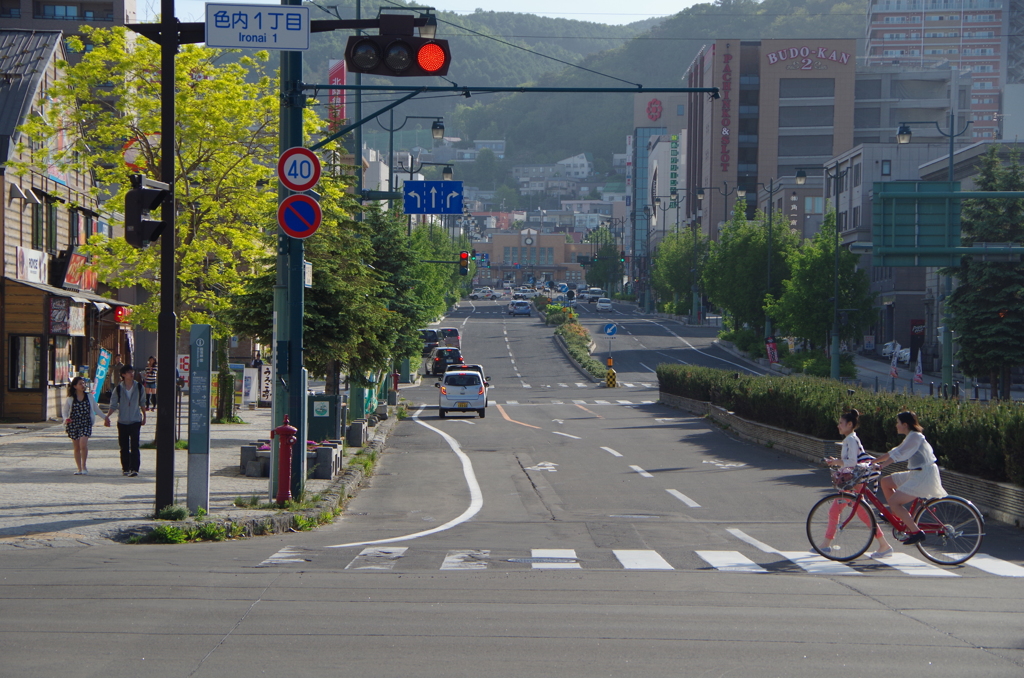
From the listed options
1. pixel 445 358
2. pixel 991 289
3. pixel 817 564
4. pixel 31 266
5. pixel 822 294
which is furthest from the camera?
pixel 445 358

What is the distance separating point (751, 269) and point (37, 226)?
175ft

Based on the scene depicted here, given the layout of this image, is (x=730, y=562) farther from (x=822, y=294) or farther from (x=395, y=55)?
(x=822, y=294)

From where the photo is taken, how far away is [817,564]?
451 inches

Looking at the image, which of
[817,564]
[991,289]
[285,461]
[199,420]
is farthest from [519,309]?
[817,564]

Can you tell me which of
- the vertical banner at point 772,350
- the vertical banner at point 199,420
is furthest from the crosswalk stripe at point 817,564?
the vertical banner at point 772,350

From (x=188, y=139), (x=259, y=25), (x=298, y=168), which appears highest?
(x=188, y=139)

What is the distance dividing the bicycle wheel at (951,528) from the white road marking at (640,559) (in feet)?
9.27

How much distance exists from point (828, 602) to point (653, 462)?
14.5 metres

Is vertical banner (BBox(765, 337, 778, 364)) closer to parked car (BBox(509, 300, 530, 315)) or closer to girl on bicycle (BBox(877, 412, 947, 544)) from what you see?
parked car (BBox(509, 300, 530, 315))

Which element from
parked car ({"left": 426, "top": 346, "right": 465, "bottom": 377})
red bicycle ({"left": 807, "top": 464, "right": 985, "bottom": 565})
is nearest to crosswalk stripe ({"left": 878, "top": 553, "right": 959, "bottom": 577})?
red bicycle ({"left": 807, "top": 464, "right": 985, "bottom": 565})

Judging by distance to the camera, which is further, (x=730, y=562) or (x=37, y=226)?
(x=37, y=226)

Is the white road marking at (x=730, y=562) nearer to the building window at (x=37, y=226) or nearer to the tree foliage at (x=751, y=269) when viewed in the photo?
the building window at (x=37, y=226)

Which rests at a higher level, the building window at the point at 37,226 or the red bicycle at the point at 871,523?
the building window at the point at 37,226

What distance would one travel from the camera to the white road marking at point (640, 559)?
11.1 m
